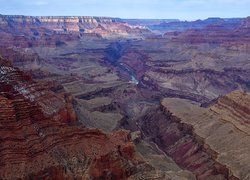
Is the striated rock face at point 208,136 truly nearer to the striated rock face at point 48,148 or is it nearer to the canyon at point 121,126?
the canyon at point 121,126

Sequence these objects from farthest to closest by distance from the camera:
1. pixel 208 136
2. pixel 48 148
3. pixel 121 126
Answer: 1. pixel 121 126
2. pixel 208 136
3. pixel 48 148

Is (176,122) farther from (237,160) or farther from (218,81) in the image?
(218,81)

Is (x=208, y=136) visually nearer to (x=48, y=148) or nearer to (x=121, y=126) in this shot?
(x=121, y=126)

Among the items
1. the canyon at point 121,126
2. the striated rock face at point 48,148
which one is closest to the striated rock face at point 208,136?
the canyon at point 121,126

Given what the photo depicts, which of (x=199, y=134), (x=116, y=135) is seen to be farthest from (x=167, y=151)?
(x=116, y=135)

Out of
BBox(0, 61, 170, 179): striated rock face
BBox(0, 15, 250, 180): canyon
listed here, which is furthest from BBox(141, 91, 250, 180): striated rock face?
BBox(0, 61, 170, 179): striated rock face

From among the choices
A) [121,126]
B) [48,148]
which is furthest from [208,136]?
[48,148]
